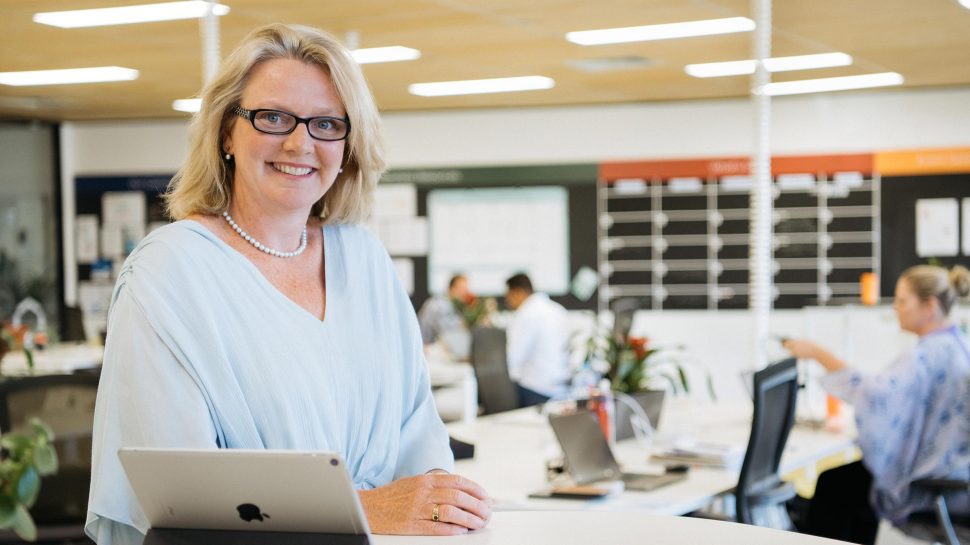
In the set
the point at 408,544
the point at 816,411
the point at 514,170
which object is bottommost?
the point at 816,411

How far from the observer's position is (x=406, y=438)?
2.02m

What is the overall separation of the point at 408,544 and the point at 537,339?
6186mm

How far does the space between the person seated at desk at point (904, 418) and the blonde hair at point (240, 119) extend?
321 centimetres

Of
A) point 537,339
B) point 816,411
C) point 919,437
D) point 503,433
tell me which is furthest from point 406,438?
point 537,339

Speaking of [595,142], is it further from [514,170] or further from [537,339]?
[537,339]

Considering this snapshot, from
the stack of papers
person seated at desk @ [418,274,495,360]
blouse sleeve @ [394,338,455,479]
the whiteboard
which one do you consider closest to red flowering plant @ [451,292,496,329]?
person seated at desk @ [418,274,495,360]

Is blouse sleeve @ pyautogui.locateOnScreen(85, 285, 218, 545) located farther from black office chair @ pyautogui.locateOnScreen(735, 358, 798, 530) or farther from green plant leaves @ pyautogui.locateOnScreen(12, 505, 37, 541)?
black office chair @ pyautogui.locateOnScreen(735, 358, 798, 530)

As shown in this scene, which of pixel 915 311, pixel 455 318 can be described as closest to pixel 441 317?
pixel 455 318

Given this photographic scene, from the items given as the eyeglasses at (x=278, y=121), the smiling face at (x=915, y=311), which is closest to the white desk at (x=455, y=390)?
the smiling face at (x=915, y=311)

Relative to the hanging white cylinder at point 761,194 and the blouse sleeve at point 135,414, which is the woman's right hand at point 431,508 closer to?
the blouse sleeve at point 135,414

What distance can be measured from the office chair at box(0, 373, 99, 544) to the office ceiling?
7.70 ft

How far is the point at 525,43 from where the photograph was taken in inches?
265

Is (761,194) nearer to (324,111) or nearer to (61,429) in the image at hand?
(61,429)

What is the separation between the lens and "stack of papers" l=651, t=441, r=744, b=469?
4.09 meters
